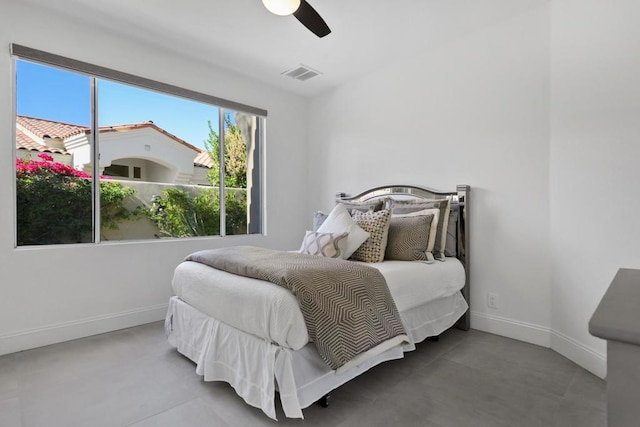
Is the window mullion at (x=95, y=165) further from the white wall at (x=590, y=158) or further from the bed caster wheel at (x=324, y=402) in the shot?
the white wall at (x=590, y=158)

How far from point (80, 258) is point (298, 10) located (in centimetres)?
258

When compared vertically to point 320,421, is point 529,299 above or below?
above

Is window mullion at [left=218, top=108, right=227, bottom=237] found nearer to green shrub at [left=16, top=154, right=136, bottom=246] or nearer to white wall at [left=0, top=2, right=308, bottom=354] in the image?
white wall at [left=0, top=2, right=308, bottom=354]

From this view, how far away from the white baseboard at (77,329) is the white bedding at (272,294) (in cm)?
95

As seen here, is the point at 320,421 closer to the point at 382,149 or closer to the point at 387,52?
the point at 382,149

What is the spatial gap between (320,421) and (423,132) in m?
2.70

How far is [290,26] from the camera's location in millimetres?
2771

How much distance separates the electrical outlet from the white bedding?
0.92 ft

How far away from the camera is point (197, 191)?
358 cm

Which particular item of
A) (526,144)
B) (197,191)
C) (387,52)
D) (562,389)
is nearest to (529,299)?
(562,389)

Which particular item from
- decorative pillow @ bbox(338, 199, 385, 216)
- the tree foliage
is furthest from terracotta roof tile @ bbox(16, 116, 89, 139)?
decorative pillow @ bbox(338, 199, 385, 216)

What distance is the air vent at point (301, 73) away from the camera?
363cm

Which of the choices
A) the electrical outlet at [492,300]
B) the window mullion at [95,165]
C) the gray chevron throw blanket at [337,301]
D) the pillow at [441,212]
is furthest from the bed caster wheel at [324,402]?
the window mullion at [95,165]

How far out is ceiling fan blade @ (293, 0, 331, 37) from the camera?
2.01 m
